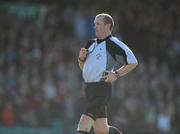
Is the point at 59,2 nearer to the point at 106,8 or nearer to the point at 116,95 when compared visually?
the point at 106,8

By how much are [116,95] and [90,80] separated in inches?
335

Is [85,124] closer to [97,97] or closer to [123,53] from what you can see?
[97,97]

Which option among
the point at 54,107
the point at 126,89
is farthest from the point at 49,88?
the point at 126,89

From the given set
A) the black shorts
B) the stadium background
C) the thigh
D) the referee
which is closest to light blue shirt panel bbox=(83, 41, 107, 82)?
the referee

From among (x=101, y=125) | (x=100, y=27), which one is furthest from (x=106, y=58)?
(x=101, y=125)

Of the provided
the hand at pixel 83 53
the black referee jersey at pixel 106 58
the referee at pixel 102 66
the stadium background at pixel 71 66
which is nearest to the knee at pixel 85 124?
the referee at pixel 102 66

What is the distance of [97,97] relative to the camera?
38.3ft

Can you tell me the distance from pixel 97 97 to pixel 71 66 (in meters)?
9.04

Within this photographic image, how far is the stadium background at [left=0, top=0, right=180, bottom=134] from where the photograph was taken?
19.1 m

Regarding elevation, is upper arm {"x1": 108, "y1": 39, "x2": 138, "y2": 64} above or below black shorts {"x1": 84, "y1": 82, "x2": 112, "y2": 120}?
above

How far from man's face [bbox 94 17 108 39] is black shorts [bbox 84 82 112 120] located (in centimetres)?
72

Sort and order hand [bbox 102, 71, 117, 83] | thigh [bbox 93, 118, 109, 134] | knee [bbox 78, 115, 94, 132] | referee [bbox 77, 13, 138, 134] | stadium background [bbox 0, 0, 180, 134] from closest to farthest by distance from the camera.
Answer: knee [bbox 78, 115, 94, 132], hand [bbox 102, 71, 117, 83], referee [bbox 77, 13, 138, 134], thigh [bbox 93, 118, 109, 134], stadium background [bbox 0, 0, 180, 134]

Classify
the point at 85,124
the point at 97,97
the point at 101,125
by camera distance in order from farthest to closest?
the point at 101,125
the point at 97,97
the point at 85,124

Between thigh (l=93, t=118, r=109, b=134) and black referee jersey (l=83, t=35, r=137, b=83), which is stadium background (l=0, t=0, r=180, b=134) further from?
A: black referee jersey (l=83, t=35, r=137, b=83)
